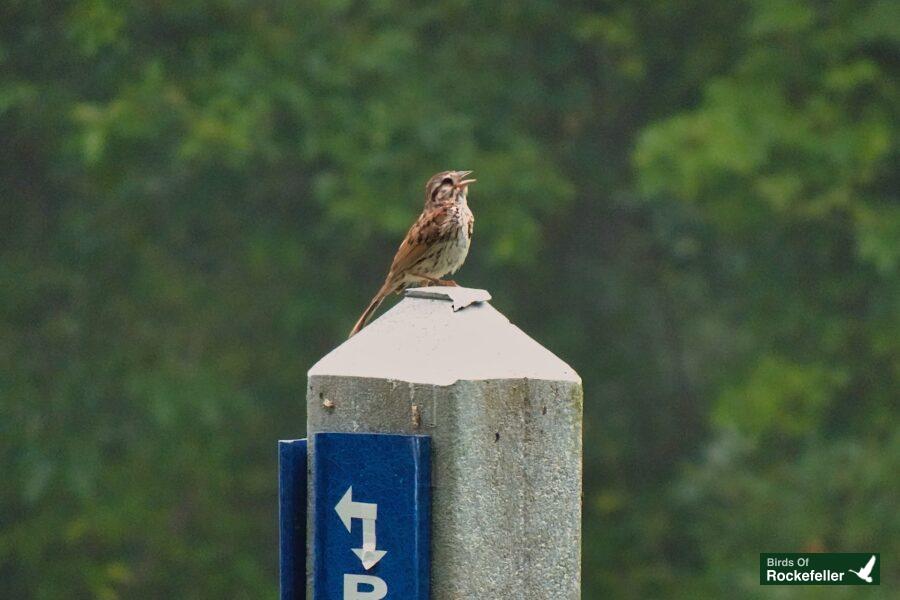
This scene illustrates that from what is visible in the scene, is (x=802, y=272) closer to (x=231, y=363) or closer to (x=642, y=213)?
(x=642, y=213)

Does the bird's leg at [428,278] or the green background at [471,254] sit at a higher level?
the green background at [471,254]

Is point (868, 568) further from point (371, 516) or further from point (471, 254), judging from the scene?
point (371, 516)

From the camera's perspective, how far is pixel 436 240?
5387mm

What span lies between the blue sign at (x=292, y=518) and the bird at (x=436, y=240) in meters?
1.86

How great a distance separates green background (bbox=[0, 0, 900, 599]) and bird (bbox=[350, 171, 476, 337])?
5690 millimetres

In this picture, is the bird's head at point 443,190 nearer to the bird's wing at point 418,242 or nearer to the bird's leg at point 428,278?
the bird's wing at point 418,242

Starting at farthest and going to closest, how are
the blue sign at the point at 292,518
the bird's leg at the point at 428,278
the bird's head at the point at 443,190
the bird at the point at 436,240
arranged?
the bird's head at the point at 443,190
the bird at the point at 436,240
the bird's leg at the point at 428,278
the blue sign at the point at 292,518

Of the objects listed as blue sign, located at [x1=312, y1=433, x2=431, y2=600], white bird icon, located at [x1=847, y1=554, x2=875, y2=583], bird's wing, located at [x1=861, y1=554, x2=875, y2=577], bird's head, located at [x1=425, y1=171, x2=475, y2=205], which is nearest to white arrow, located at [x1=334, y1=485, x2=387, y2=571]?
blue sign, located at [x1=312, y1=433, x2=431, y2=600]

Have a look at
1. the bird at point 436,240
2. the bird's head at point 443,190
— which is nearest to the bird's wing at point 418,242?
the bird at point 436,240

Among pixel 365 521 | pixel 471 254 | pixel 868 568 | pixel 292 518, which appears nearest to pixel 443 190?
pixel 292 518

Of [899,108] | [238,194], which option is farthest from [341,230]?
[899,108]

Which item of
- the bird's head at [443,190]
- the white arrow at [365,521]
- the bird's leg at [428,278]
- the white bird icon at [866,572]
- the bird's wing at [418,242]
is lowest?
the white bird icon at [866,572]

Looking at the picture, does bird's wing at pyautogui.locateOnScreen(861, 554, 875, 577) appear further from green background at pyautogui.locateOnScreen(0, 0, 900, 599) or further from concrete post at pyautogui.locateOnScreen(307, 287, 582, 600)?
concrete post at pyautogui.locateOnScreen(307, 287, 582, 600)

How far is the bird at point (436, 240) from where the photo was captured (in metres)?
5.20
